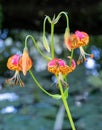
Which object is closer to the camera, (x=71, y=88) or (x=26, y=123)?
(x=26, y=123)

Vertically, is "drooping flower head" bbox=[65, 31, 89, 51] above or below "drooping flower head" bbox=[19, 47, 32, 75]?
above

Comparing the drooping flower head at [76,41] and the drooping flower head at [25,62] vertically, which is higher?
the drooping flower head at [76,41]

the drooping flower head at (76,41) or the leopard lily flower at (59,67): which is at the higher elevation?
the drooping flower head at (76,41)

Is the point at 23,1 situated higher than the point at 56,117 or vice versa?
the point at 23,1

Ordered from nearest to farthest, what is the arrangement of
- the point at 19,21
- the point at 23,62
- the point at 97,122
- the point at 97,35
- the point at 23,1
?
the point at 23,62 < the point at 97,122 < the point at 97,35 < the point at 19,21 < the point at 23,1

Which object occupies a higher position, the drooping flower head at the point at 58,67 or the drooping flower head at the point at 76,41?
the drooping flower head at the point at 76,41

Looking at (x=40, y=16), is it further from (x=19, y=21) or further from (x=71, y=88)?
(x=71, y=88)

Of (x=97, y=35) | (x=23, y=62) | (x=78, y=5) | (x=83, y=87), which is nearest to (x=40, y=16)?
(x=78, y=5)

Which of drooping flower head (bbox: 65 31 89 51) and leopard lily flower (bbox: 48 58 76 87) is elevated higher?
drooping flower head (bbox: 65 31 89 51)

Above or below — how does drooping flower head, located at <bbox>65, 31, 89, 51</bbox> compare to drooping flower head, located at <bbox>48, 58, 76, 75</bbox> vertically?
above

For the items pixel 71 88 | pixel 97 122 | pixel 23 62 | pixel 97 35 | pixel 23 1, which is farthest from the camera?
pixel 23 1

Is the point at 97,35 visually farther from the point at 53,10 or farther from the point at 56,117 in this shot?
the point at 56,117
